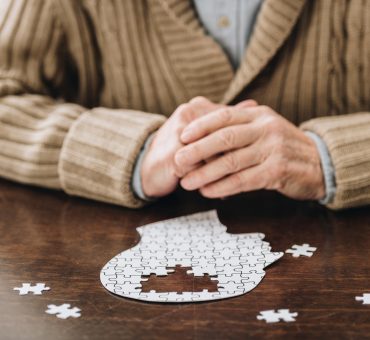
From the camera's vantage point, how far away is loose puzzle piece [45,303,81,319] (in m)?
0.74

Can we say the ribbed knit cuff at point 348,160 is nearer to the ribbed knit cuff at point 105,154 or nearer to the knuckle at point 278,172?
the knuckle at point 278,172

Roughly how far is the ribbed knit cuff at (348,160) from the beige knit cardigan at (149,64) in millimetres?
92

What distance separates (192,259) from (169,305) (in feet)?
0.45

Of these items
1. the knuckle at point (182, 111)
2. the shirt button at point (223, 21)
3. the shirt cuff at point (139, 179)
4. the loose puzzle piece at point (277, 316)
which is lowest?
the shirt cuff at point (139, 179)

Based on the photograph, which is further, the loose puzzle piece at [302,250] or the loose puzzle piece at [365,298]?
the loose puzzle piece at [302,250]

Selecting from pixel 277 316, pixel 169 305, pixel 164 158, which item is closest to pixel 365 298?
pixel 277 316

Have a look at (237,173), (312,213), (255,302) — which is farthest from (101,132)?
(255,302)

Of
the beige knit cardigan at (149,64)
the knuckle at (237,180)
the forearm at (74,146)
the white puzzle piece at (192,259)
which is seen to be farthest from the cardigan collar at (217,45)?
the white puzzle piece at (192,259)

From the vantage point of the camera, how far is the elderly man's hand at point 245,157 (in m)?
1.07

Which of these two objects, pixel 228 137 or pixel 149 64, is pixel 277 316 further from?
pixel 149 64

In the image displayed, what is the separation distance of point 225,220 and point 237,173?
88mm

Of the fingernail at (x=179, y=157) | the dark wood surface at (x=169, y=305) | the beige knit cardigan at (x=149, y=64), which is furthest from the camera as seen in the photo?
the beige knit cardigan at (x=149, y=64)

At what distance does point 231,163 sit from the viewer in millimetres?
1072

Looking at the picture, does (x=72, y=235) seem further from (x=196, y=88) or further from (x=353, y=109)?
(x=353, y=109)
